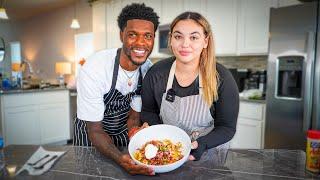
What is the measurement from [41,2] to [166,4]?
3338 millimetres

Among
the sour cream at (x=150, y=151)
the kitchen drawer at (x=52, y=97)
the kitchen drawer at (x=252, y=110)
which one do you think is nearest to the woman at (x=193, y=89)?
the sour cream at (x=150, y=151)

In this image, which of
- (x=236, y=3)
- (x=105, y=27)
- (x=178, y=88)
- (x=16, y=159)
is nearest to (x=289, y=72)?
(x=236, y=3)

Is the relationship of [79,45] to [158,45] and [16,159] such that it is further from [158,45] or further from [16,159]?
[16,159]

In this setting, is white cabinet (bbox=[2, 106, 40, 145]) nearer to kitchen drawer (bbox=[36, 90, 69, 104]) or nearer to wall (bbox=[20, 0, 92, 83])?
kitchen drawer (bbox=[36, 90, 69, 104])

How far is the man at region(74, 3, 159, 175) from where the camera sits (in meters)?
1.29

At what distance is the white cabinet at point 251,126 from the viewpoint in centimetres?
286

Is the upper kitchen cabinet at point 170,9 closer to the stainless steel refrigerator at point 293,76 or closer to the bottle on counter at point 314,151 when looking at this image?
the stainless steel refrigerator at point 293,76

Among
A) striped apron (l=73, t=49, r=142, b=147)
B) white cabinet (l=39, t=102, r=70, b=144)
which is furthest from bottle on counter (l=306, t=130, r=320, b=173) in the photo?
white cabinet (l=39, t=102, r=70, b=144)

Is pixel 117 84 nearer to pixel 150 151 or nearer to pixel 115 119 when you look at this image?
pixel 115 119

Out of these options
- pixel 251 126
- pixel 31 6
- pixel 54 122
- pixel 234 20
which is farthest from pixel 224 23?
pixel 31 6

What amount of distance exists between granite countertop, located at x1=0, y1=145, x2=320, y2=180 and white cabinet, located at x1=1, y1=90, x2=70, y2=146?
2.60 metres

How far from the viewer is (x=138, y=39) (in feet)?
4.20

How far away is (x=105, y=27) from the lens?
4.89 meters

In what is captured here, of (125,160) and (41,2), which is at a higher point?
(41,2)
